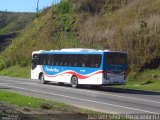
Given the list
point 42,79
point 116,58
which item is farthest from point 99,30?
point 116,58

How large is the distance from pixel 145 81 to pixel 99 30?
14.6m

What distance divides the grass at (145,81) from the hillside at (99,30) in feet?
3.21

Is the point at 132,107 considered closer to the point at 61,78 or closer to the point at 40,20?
the point at 61,78

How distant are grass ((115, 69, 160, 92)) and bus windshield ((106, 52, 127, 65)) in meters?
2.89

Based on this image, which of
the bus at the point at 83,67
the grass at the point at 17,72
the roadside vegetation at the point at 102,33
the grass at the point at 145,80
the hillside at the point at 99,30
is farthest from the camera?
Result: the grass at the point at 17,72

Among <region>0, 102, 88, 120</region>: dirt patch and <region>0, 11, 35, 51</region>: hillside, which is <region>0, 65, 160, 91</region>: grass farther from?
<region>0, 11, 35, 51</region>: hillside

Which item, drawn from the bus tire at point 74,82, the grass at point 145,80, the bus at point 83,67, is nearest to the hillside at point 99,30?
the grass at point 145,80

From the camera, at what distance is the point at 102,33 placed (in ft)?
167

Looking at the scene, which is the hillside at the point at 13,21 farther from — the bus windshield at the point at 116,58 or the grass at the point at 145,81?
the bus windshield at the point at 116,58

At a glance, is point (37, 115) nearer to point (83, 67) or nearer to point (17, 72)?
point (83, 67)

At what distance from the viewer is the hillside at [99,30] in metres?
43.7

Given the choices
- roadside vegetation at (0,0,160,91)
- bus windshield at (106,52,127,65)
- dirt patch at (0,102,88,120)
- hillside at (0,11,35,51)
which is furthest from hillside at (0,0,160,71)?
hillside at (0,11,35,51)

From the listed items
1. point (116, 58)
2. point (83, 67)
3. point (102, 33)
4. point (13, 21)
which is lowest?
point (83, 67)

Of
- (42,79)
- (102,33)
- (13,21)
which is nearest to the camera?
(42,79)
